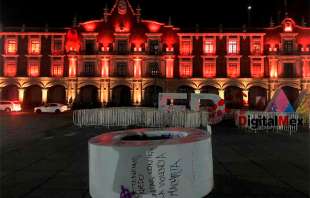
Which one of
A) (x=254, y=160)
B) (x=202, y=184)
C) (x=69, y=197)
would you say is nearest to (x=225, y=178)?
(x=202, y=184)

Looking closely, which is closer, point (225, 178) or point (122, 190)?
point (122, 190)

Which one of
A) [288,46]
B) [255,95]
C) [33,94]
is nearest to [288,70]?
[288,46]

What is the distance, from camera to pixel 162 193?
16.6 feet

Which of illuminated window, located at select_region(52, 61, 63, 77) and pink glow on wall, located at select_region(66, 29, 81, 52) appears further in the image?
illuminated window, located at select_region(52, 61, 63, 77)

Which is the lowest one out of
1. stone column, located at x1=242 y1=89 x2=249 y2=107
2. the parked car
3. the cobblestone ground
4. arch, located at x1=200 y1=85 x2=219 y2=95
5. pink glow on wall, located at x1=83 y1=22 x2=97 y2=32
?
the cobblestone ground

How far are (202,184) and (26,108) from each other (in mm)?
39234

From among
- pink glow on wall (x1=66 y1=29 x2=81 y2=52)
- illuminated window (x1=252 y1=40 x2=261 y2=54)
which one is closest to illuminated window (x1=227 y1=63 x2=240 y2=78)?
illuminated window (x1=252 y1=40 x2=261 y2=54)

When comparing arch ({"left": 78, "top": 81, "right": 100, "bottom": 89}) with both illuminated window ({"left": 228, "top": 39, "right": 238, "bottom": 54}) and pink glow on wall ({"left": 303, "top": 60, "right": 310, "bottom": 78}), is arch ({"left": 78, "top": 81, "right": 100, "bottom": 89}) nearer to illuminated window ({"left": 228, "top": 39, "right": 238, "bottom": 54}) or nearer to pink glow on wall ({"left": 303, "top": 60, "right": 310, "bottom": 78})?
illuminated window ({"left": 228, "top": 39, "right": 238, "bottom": 54})

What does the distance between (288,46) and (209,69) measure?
1151 cm

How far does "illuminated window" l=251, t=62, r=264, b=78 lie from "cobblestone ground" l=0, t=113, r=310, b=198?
2771cm

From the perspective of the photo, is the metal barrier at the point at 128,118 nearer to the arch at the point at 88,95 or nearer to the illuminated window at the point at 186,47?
the arch at the point at 88,95

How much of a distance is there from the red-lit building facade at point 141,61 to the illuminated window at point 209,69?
0.46ft

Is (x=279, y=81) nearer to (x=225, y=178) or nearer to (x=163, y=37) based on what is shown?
(x=163, y=37)

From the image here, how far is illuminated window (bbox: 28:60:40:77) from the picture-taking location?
4041cm
